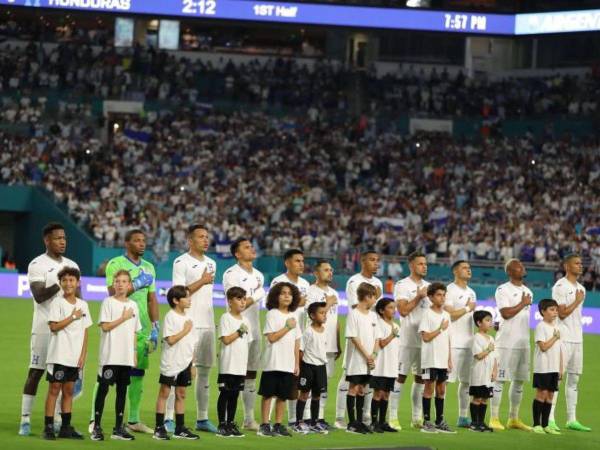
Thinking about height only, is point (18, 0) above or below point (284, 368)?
above

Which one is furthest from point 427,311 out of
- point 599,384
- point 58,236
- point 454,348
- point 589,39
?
point 589,39

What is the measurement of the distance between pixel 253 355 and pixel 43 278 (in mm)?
2641

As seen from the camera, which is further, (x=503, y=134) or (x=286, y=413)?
(x=503, y=134)

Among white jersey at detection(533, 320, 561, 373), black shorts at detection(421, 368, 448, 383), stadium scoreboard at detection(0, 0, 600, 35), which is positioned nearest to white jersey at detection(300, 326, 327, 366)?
black shorts at detection(421, 368, 448, 383)

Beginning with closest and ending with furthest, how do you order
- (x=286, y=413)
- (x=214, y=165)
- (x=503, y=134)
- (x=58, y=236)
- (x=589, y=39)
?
(x=58, y=236), (x=286, y=413), (x=214, y=165), (x=503, y=134), (x=589, y=39)

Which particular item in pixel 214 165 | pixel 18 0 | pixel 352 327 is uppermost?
pixel 18 0

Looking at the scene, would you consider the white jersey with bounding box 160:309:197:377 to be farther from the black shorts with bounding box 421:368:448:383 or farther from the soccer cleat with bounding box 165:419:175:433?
the black shorts with bounding box 421:368:448:383

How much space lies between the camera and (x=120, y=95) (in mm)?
46344

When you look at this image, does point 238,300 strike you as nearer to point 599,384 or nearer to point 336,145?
point 599,384

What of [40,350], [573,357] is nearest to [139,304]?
[40,350]

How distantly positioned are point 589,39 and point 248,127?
51.0ft

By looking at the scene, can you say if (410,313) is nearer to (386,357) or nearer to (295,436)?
(386,357)

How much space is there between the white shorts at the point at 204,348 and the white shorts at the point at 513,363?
378 centimetres

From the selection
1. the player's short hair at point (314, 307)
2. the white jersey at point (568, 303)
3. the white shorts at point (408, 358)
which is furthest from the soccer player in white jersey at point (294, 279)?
the white jersey at point (568, 303)
